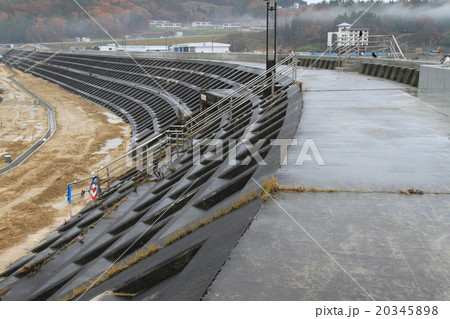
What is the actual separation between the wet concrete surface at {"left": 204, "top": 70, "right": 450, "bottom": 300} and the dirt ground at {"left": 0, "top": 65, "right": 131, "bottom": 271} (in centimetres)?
955

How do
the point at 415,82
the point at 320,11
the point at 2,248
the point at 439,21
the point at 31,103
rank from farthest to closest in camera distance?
the point at 320,11, the point at 439,21, the point at 31,103, the point at 415,82, the point at 2,248

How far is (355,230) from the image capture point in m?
5.17

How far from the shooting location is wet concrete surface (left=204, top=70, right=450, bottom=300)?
4043 mm

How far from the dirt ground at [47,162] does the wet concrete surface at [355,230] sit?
376 inches

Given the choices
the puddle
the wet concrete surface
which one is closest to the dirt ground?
the puddle

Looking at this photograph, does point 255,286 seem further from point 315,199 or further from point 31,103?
point 31,103

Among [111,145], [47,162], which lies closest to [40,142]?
[111,145]

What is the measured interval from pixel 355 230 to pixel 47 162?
916 inches

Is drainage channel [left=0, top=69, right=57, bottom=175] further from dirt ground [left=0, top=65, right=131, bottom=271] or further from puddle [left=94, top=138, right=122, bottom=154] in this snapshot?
puddle [left=94, top=138, right=122, bottom=154]

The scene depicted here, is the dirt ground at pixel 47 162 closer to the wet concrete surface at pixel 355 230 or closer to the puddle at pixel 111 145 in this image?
the puddle at pixel 111 145

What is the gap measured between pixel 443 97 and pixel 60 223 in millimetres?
12705

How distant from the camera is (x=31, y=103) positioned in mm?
54188

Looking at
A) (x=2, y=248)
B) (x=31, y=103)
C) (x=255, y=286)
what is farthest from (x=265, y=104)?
(x=31, y=103)

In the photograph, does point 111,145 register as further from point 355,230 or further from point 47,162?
point 355,230
